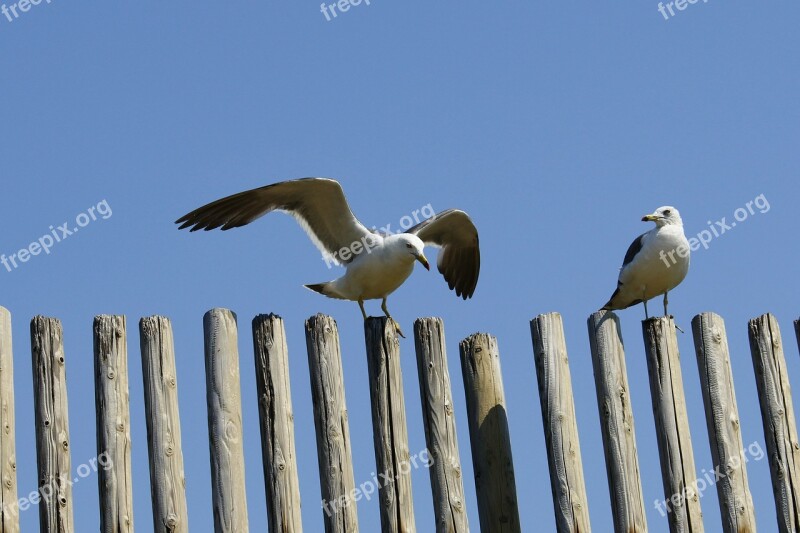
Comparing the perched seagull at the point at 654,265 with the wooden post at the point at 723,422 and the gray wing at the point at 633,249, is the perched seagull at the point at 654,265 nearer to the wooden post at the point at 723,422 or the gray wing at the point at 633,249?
the gray wing at the point at 633,249

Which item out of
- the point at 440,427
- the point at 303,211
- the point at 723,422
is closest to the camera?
the point at 440,427

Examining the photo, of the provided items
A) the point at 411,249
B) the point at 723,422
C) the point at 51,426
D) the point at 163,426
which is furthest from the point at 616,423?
the point at 411,249

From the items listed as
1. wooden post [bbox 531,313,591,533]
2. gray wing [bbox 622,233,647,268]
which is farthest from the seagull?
wooden post [bbox 531,313,591,533]

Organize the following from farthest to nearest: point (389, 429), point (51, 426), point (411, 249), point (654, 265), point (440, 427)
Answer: point (654, 265) < point (411, 249) < point (440, 427) < point (389, 429) < point (51, 426)

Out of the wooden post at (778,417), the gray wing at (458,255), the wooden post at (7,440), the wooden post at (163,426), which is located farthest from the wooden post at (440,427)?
the gray wing at (458,255)

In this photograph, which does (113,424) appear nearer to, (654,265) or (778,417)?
(778,417)

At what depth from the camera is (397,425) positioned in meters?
5.97

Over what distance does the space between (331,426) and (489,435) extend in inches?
36.1

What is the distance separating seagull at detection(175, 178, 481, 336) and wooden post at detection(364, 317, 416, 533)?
83.0 inches

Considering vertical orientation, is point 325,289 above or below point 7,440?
above

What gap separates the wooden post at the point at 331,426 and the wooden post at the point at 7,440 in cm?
149

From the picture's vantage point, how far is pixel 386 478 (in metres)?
5.91

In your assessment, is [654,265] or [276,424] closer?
[276,424]

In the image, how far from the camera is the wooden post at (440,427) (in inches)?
235
